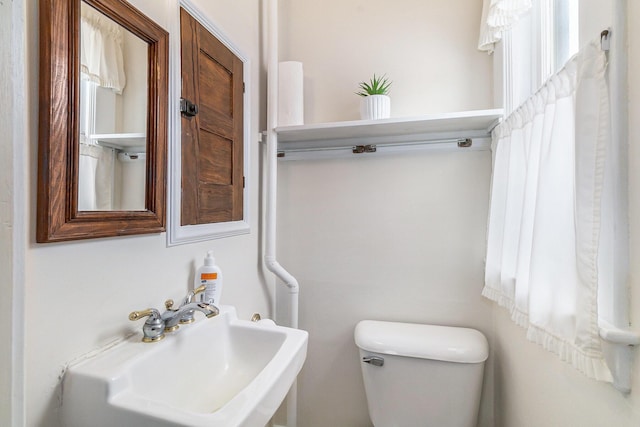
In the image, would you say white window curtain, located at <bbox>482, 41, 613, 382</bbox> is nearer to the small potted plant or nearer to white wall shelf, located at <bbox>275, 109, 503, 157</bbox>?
white wall shelf, located at <bbox>275, 109, 503, 157</bbox>

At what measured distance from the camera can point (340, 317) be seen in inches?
60.8

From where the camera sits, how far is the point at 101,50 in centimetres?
71

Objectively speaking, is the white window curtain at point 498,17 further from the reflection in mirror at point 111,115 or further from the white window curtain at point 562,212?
the reflection in mirror at point 111,115

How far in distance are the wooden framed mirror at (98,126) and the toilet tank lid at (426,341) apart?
100 cm

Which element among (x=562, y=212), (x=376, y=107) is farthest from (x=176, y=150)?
(x=562, y=212)

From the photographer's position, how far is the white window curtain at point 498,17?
3.29 ft

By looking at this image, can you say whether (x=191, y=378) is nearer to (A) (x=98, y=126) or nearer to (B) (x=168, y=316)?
(B) (x=168, y=316)

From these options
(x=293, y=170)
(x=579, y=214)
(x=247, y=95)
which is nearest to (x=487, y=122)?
(x=579, y=214)

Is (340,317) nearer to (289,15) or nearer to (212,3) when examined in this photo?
(212,3)

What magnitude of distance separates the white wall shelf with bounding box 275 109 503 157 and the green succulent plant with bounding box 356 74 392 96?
185 millimetres

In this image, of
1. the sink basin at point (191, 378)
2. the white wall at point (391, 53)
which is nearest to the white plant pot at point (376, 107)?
the white wall at point (391, 53)

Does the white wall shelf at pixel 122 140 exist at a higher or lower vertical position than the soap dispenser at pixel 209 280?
higher

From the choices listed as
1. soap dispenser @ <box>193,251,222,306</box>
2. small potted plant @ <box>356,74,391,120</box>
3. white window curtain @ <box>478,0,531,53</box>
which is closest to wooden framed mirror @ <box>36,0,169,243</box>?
soap dispenser @ <box>193,251,222,306</box>

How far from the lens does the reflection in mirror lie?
671 mm
